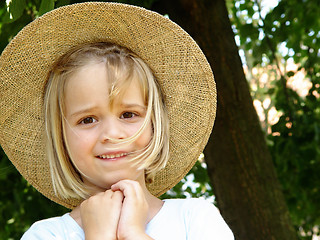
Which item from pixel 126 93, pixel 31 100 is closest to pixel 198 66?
pixel 126 93

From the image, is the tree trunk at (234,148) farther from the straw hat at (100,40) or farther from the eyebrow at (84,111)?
the eyebrow at (84,111)

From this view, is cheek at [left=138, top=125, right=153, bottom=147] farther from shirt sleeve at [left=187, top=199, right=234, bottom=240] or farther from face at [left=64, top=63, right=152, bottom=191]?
shirt sleeve at [left=187, top=199, right=234, bottom=240]

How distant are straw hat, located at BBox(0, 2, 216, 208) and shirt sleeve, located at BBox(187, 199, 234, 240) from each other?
338 mm

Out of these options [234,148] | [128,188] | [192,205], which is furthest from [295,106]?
[128,188]

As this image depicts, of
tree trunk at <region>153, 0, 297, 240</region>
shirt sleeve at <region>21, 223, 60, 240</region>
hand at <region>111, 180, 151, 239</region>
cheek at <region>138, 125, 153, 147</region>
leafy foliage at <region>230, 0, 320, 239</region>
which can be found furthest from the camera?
leafy foliage at <region>230, 0, 320, 239</region>

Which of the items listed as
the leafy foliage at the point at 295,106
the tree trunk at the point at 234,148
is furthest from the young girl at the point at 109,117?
the leafy foliage at the point at 295,106

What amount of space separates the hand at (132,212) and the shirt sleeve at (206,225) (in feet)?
0.58

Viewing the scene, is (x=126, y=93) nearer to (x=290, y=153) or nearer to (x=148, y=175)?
(x=148, y=175)

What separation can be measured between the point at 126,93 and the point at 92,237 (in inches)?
20.2

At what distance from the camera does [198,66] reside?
2023 mm

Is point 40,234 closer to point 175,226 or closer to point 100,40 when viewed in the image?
point 175,226

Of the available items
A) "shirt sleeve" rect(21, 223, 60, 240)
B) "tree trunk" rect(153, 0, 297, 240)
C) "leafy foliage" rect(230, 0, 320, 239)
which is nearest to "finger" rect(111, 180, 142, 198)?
"shirt sleeve" rect(21, 223, 60, 240)

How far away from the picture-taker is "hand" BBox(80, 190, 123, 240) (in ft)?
5.45

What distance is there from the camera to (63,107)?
6.16 ft
